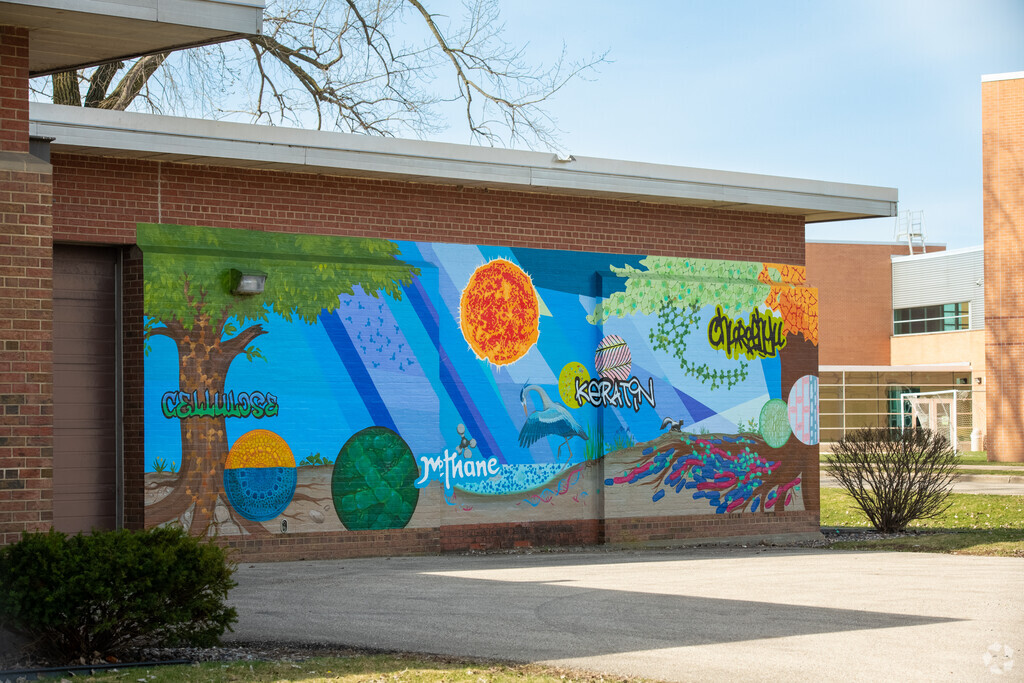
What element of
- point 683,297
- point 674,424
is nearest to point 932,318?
point 683,297

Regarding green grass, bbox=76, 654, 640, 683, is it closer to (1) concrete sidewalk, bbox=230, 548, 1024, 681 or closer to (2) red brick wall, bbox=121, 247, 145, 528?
(1) concrete sidewalk, bbox=230, 548, 1024, 681

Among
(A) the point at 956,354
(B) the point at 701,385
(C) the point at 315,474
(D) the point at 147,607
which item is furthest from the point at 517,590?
(A) the point at 956,354

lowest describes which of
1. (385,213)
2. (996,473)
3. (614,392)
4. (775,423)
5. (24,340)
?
(996,473)

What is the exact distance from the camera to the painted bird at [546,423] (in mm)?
15734

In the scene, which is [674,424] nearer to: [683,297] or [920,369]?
[683,297]

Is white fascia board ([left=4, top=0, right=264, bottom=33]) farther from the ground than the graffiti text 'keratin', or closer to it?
farther from the ground

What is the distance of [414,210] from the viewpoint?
15062 mm

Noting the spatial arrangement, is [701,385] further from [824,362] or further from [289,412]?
[824,362]

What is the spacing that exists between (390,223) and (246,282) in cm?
215

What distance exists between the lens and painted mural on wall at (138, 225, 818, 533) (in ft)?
44.5

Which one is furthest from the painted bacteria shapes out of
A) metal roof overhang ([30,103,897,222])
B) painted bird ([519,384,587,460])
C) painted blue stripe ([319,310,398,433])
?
metal roof overhang ([30,103,897,222])

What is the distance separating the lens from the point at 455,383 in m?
15.3

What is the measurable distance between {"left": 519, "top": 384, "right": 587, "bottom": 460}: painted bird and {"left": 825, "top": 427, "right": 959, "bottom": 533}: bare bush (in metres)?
4.41

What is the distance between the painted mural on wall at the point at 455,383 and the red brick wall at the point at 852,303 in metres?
46.2
